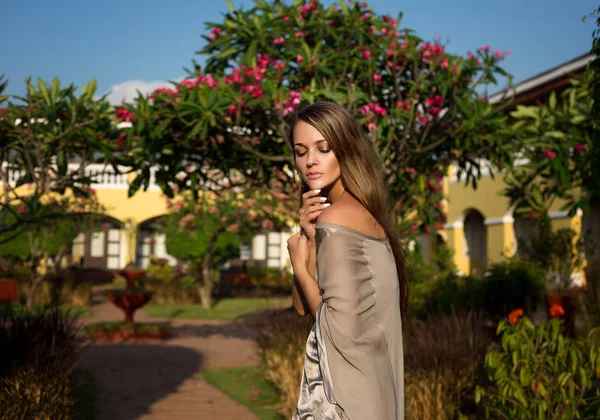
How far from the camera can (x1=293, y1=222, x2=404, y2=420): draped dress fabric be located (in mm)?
2602

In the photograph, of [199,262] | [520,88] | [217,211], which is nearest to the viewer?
[520,88]

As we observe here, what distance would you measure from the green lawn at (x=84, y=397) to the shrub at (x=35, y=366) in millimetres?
281

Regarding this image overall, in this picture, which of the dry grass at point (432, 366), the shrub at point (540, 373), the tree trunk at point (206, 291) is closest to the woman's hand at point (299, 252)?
the shrub at point (540, 373)

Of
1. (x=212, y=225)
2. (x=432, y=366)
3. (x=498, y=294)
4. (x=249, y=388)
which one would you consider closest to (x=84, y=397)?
(x=249, y=388)

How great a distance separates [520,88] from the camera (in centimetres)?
2030

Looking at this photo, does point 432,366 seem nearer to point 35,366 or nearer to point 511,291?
point 35,366

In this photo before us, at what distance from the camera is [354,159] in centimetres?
289

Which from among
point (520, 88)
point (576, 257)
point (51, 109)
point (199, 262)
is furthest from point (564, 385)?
point (199, 262)

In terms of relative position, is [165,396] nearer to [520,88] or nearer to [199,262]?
[520,88]

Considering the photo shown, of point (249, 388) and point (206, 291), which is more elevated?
point (206, 291)

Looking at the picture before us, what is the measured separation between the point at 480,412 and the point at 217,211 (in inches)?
663

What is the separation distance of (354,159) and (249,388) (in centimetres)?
683

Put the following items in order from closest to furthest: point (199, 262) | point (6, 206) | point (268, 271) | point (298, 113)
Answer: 1. point (298, 113)
2. point (6, 206)
3. point (199, 262)
4. point (268, 271)

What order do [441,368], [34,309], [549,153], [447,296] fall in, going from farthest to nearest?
[447,296] < [34,309] < [549,153] < [441,368]
